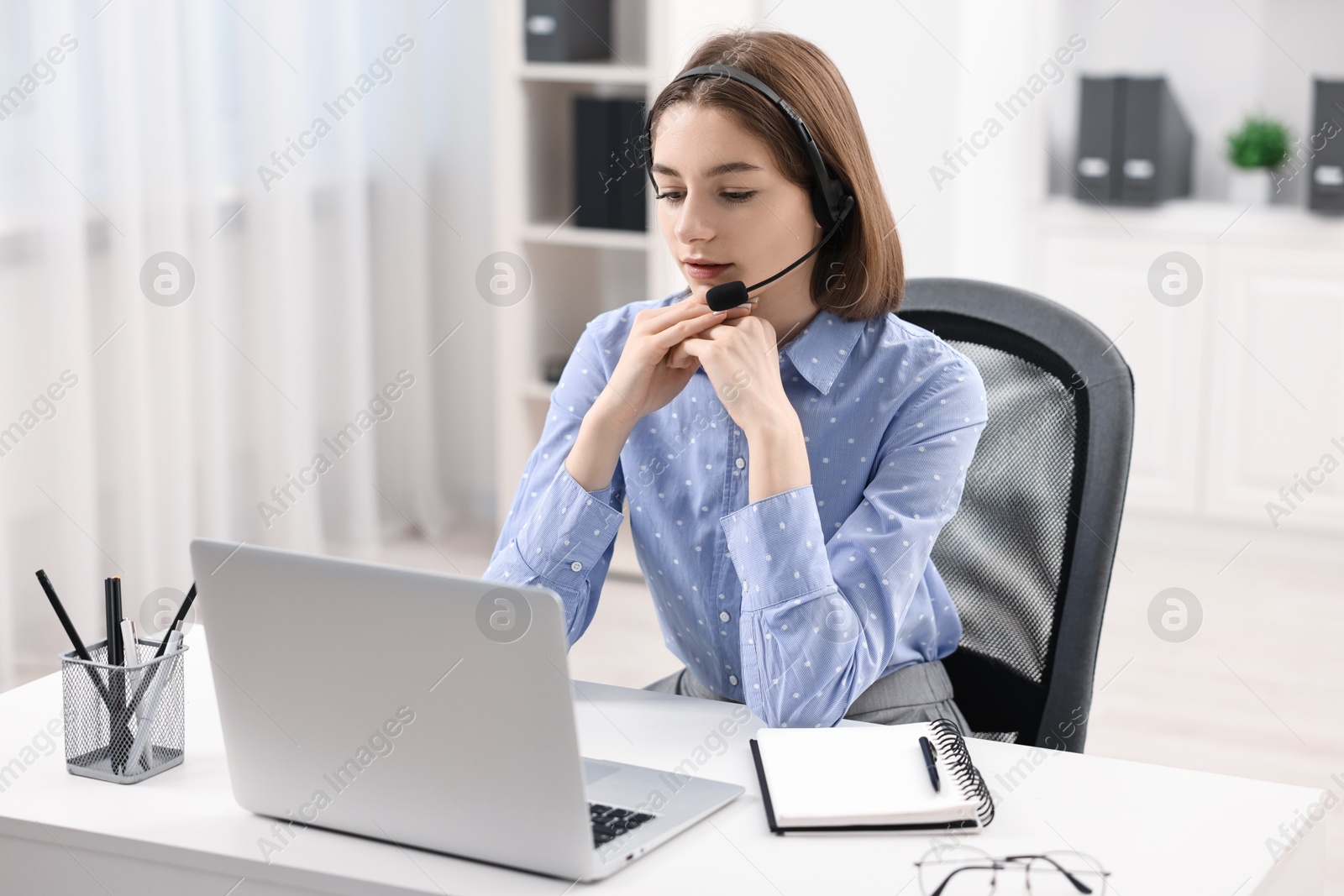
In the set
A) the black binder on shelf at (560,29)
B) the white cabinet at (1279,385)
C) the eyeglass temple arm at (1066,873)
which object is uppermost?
→ the black binder on shelf at (560,29)

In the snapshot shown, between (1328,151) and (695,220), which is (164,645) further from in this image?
(1328,151)

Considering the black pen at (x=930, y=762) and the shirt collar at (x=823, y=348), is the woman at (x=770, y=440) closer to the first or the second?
the shirt collar at (x=823, y=348)

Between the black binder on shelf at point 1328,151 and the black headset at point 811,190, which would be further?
the black binder on shelf at point 1328,151

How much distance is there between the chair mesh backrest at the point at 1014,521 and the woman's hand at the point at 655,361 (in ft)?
0.99

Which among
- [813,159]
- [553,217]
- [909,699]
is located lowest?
[909,699]

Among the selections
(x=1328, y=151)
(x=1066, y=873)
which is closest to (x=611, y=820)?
(x=1066, y=873)

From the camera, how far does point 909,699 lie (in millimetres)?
1372

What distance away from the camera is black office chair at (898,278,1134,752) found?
140 centimetres

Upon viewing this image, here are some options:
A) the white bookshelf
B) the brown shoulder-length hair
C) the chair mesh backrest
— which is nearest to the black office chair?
the chair mesh backrest

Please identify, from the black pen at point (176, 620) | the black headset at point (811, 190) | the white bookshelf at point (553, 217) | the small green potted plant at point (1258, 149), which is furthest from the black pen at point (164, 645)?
the small green potted plant at point (1258, 149)

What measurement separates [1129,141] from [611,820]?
3046 millimetres

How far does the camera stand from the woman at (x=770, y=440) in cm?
127

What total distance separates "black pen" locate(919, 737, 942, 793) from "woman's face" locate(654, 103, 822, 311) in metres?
0.49

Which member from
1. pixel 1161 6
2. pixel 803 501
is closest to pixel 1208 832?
pixel 803 501
